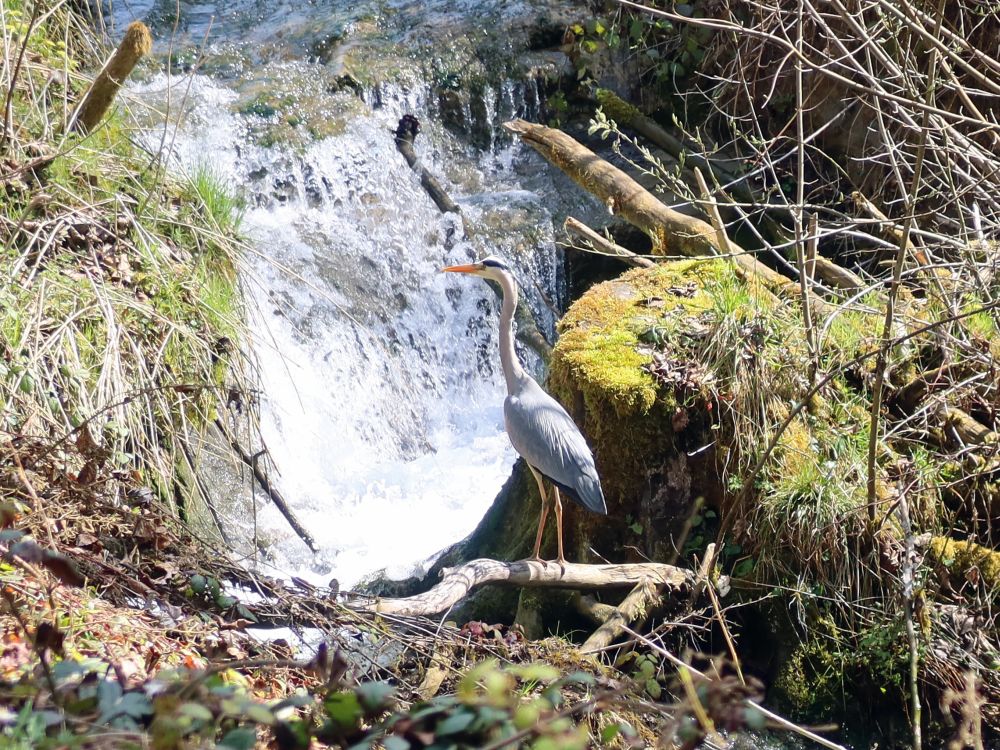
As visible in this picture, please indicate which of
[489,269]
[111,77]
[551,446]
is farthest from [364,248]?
[551,446]

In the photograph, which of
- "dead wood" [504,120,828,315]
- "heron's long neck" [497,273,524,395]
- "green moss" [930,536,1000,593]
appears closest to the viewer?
"green moss" [930,536,1000,593]

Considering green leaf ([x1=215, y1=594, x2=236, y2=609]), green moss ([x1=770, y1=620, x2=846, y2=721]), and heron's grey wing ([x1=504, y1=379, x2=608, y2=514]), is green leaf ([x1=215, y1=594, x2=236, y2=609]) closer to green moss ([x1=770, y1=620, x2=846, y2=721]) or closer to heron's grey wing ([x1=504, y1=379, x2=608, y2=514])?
heron's grey wing ([x1=504, y1=379, x2=608, y2=514])

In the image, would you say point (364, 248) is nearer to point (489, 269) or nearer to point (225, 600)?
point (489, 269)

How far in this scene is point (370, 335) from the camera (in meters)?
6.27

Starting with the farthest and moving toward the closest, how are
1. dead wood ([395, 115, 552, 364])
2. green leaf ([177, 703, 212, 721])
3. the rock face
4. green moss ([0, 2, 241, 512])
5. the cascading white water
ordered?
dead wood ([395, 115, 552, 364]) < the cascading white water < the rock face < green moss ([0, 2, 241, 512]) < green leaf ([177, 703, 212, 721])

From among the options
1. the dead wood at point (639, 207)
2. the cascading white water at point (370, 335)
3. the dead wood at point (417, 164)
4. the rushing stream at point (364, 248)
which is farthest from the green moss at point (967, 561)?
the dead wood at point (417, 164)

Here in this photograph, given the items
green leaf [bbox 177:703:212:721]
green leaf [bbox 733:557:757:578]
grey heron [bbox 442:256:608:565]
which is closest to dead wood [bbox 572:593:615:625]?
grey heron [bbox 442:256:608:565]

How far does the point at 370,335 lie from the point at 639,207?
194 centimetres

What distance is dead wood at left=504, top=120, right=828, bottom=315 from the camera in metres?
5.09

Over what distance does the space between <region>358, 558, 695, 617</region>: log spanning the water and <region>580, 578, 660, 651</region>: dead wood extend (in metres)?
0.03

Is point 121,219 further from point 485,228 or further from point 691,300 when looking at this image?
point 485,228

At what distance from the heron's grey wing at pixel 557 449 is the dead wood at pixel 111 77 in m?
2.12

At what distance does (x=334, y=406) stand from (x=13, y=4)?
2.93 metres

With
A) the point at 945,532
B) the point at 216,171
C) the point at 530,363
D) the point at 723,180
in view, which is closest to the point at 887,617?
the point at 945,532
